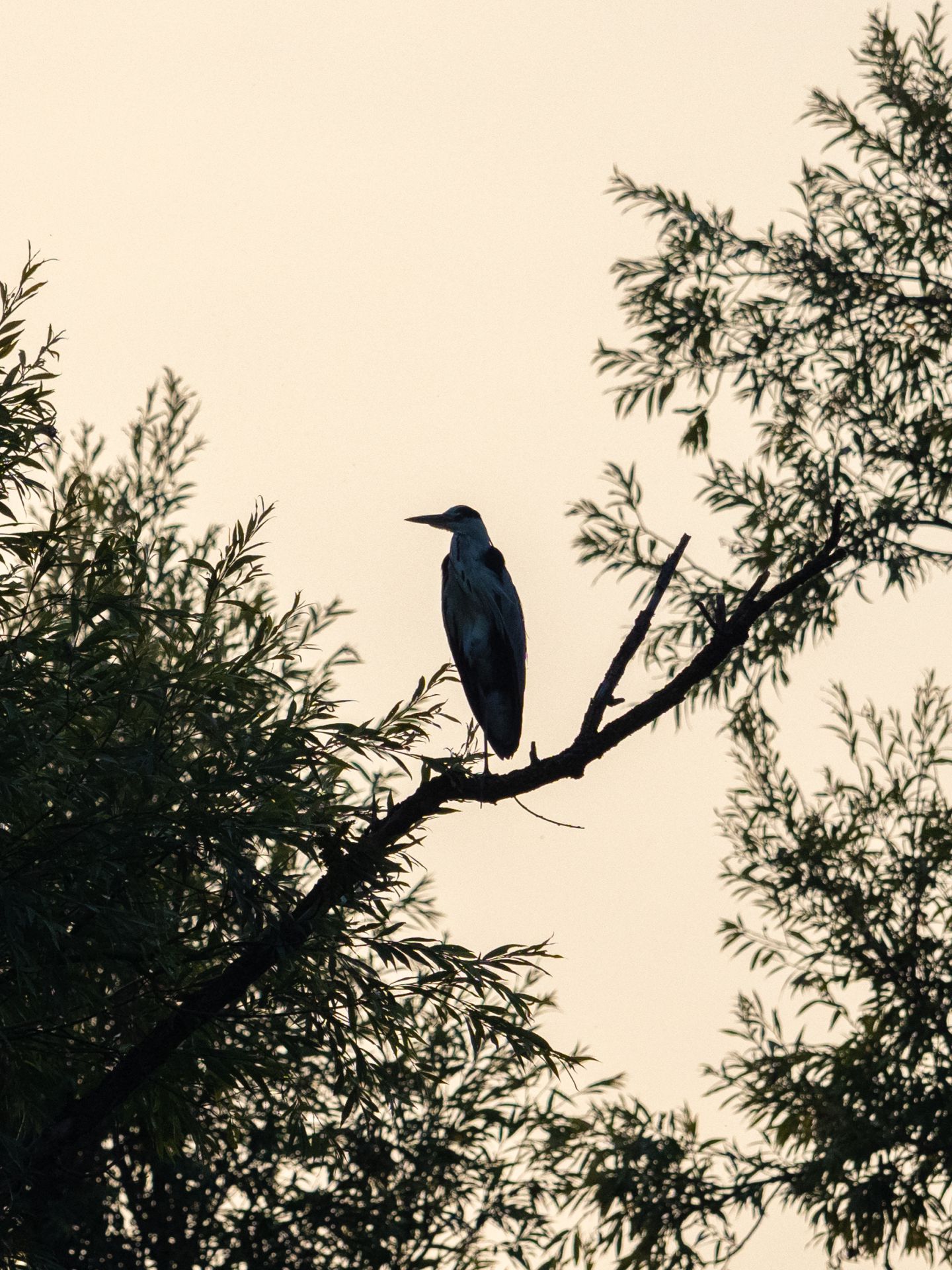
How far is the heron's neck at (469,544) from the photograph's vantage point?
8.70 m

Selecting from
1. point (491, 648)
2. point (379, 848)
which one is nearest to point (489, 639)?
point (491, 648)

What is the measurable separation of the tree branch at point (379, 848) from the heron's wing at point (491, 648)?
195 cm

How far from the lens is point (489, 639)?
328 inches

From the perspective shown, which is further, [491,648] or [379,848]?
[491,648]

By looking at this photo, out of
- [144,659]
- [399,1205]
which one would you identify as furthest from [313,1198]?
[144,659]

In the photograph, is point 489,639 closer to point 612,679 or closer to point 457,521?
point 457,521

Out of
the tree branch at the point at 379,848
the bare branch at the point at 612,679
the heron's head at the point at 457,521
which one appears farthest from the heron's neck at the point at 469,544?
the bare branch at the point at 612,679

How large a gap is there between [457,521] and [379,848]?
11.6ft

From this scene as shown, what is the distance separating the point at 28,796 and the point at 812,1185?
7.31 metres

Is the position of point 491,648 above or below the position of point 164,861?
above

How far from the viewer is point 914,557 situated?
1159 cm

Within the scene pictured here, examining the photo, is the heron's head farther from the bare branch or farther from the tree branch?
the bare branch

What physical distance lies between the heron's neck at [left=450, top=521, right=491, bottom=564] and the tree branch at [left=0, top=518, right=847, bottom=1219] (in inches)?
107

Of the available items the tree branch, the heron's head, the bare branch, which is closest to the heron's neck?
the heron's head
